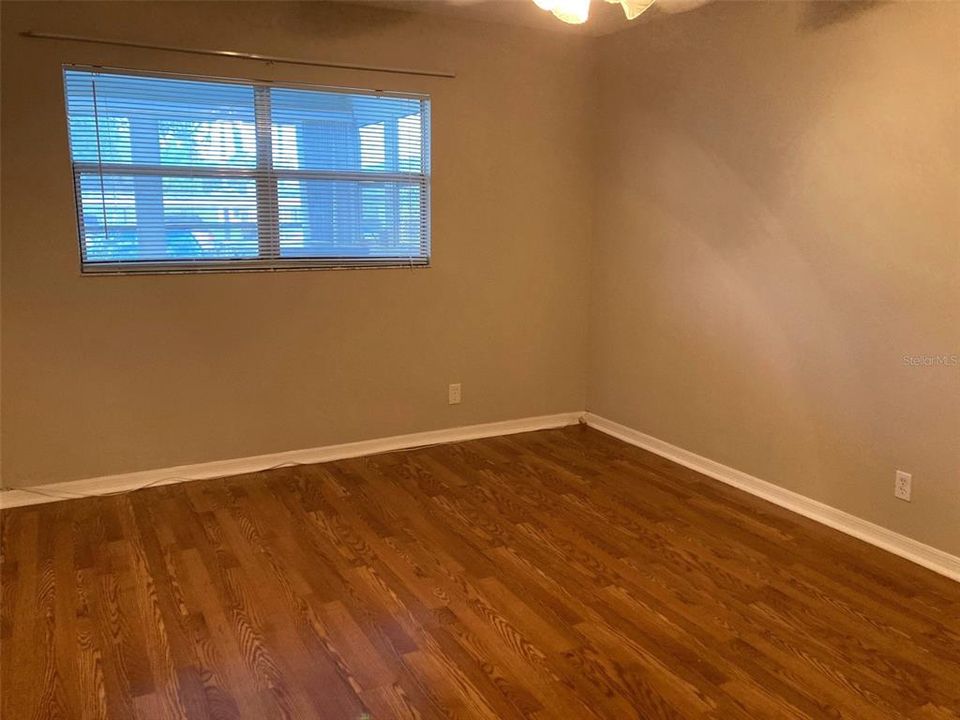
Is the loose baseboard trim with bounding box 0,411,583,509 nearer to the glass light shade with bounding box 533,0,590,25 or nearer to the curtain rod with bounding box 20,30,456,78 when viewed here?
the curtain rod with bounding box 20,30,456,78

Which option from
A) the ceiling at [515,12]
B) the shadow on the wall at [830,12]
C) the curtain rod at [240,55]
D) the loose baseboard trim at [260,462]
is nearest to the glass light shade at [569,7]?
the shadow on the wall at [830,12]

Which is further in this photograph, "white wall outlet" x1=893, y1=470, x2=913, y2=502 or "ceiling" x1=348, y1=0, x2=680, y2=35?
"ceiling" x1=348, y1=0, x2=680, y2=35

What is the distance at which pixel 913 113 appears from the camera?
277cm

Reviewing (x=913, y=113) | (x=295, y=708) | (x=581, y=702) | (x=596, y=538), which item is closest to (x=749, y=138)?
(x=913, y=113)

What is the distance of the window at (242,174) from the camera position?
3.33 m

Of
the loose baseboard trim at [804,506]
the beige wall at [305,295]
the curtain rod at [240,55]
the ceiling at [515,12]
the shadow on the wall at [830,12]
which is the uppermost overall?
the ceiling at [515,12]

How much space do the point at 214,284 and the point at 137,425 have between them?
0.77 m

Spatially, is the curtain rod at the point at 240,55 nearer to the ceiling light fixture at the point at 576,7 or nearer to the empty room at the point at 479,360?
the empty room at the point at 479,360

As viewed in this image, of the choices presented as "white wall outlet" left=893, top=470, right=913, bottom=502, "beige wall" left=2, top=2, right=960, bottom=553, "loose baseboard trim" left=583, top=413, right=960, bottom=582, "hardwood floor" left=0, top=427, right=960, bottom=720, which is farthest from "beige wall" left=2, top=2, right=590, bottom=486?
"white wall outlet" left=893, top=470, right=913, bottom=502

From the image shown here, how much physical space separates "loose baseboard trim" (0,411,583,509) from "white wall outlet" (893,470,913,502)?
2076mm

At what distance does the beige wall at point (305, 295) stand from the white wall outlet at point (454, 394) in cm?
3

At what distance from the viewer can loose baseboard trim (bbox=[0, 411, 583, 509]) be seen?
342 cm

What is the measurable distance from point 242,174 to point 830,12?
270 cm

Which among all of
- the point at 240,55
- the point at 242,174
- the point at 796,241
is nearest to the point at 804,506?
the point at 796,241
